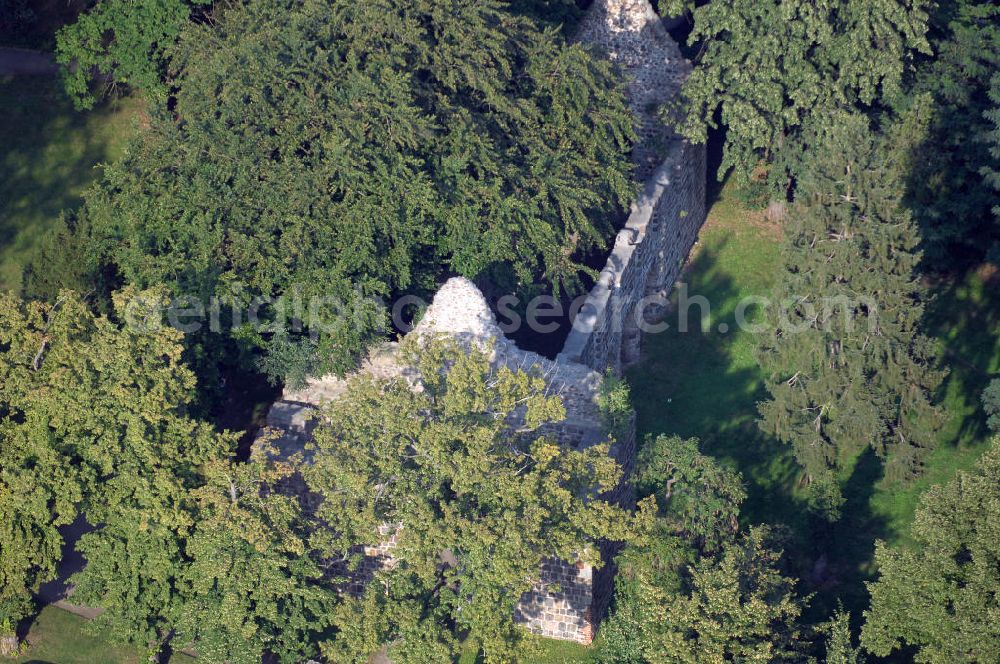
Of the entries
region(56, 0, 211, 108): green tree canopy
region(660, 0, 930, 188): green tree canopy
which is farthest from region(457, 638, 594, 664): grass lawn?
region(56, 0, 211, 108): green tree canopy

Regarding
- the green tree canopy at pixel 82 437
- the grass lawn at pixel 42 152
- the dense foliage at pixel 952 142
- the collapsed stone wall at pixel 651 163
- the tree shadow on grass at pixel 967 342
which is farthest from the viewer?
the grass lawn at pixel 42 152

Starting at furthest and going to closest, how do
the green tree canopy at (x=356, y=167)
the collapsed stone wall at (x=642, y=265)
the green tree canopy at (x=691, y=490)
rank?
the collapsed stone wall at (x=642, y=265), the green tree canopy at (x=356, y=167), the green tree canopy at (x=691, y=490)

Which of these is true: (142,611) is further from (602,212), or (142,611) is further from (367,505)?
(602,212)

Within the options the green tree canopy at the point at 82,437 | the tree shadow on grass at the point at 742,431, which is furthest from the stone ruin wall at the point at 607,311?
the green tree canopy at the point at 82,437

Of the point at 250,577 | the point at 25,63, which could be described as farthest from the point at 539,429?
the point at 25,63

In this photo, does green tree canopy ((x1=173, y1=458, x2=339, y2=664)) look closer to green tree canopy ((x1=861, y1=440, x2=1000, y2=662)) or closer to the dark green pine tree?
green tree canopy ((x1=861, y1=440, x2=1000, y2=662))

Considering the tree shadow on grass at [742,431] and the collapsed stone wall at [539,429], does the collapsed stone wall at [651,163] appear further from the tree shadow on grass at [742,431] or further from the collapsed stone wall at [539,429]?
the collapsed stone wall at [539,429]

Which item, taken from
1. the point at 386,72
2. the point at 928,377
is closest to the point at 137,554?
the point at 386,72

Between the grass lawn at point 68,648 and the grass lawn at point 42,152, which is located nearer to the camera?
the grass lawn at point 68,648
